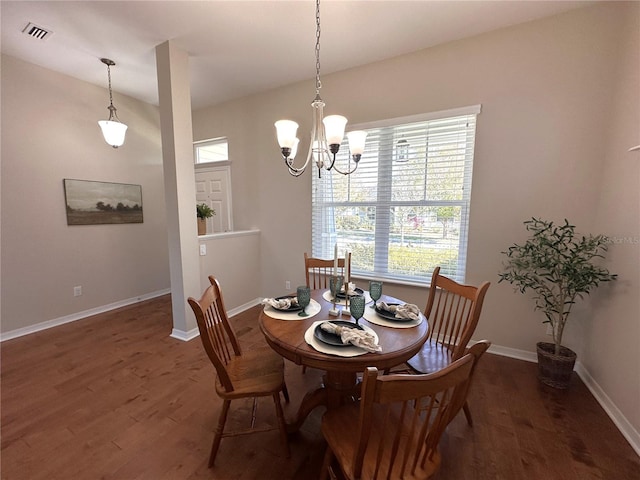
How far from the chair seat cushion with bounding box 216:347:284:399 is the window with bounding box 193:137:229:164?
10.1ft

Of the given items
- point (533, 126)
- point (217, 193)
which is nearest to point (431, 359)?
point (533, 126)

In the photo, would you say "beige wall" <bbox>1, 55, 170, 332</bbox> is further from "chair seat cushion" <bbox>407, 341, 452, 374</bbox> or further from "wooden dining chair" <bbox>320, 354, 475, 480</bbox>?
"chair seat cushion" <bbox>407, 341, 452, 374</bbox>

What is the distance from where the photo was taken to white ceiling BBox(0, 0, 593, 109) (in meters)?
2.02

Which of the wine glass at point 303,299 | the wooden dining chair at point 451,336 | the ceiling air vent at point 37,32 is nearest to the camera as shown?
the wooden dining chair at point 451,336

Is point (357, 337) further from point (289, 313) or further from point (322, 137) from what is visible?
point (322, 137)

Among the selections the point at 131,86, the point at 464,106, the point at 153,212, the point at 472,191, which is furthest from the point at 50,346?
the point at 464,106

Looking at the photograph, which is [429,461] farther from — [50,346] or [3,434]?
[50,346]

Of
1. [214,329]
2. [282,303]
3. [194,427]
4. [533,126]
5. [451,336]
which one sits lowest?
[194,427]

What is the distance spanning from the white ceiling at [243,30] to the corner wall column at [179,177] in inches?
8.9

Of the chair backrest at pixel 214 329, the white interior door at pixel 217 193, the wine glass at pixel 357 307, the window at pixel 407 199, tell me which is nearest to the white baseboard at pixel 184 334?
the chair backrest at pixel 214 329

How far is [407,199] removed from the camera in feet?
9.05

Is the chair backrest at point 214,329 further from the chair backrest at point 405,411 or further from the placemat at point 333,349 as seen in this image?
the chair backrest at point 405,411

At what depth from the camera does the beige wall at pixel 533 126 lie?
74.7 inches

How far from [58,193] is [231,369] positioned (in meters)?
3.15
